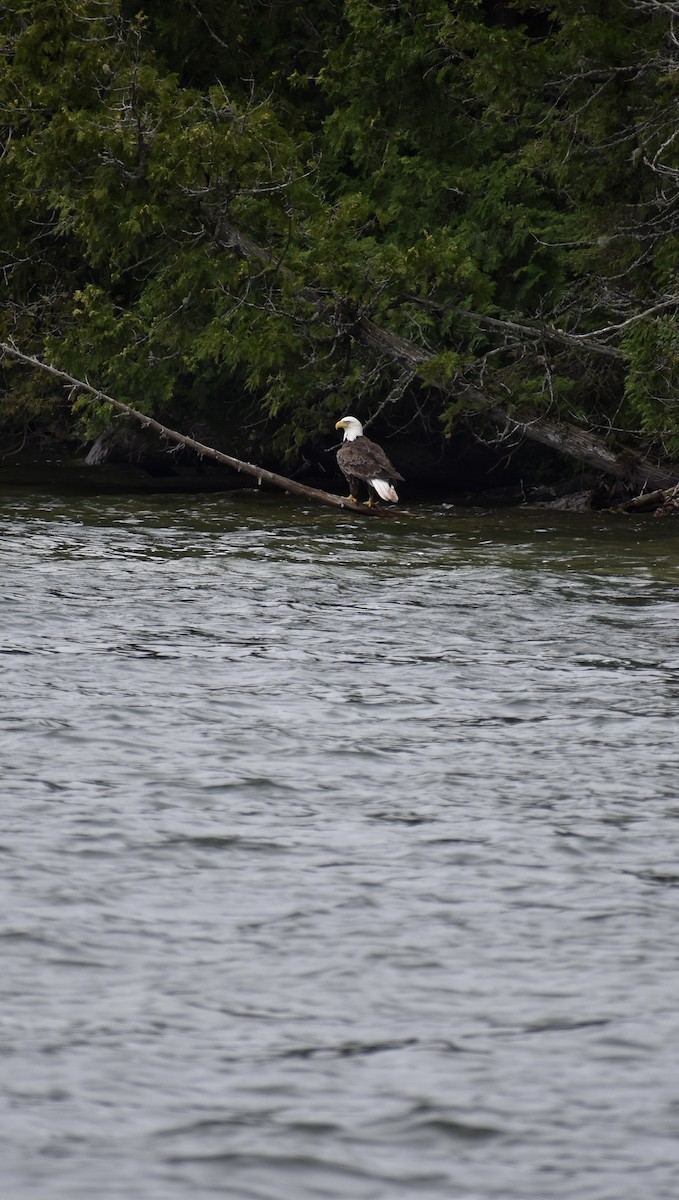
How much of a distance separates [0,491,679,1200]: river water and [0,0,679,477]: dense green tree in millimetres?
8947

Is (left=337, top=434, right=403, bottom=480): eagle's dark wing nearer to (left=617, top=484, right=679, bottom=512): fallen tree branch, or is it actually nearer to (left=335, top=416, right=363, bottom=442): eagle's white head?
(left=335, top=416, right=363, bottom=442): eagle's white head

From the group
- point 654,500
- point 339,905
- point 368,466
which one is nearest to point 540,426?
point 654,500

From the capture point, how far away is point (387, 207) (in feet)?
76.2

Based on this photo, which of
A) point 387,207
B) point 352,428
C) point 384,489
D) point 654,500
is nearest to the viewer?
point 384,489

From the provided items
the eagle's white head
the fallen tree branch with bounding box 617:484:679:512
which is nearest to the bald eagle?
the eagle's white head

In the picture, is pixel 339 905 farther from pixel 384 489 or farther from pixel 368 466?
pixel 368 466

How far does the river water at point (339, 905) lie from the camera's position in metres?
4.59

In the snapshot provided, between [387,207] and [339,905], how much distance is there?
58.6 ft

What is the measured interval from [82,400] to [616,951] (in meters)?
17.4

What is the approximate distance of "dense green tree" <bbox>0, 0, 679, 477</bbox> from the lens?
829 inches

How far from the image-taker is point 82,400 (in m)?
22.5

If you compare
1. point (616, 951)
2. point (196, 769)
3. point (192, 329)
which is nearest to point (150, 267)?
point (192, 329)

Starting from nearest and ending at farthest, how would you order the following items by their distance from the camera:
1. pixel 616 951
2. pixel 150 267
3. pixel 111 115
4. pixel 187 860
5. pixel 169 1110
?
1. pixel 169 1110
2. pixel 616 951
3. pixel 187 860
4. pixel 111 115
5. pixel 150 267

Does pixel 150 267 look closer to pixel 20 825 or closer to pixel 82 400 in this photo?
pixel 82 400
